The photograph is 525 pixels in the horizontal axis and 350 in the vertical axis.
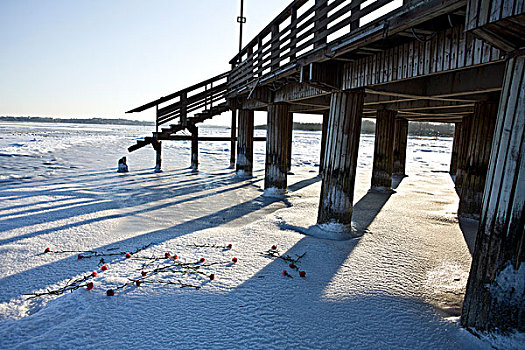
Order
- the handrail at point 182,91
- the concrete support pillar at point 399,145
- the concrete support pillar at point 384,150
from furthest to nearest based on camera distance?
the concrete support pillar at point 399,145 < the handrail at point 182,91 < the concrete support pillar at point 384,150

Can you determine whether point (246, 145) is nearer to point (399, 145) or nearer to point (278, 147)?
point (278, 147)

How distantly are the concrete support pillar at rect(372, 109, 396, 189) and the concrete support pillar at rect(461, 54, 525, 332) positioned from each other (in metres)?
8.45

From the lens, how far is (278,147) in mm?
10352

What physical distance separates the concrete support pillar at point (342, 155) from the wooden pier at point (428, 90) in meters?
0.02

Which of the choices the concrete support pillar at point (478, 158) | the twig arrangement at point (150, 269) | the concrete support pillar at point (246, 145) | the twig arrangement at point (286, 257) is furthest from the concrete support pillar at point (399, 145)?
the twig arrangement at point (150, 269)

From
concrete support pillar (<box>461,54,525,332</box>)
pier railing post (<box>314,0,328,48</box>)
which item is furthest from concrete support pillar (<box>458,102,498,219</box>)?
concrete support pillar (<box>461,54,525,332</box>)

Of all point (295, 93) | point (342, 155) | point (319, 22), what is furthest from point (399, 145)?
point (319, 22)

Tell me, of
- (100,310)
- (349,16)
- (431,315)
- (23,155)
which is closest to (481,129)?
(349,16)

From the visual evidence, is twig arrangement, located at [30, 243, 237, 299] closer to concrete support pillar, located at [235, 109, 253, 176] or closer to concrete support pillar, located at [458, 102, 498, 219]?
concrete support pillar, located at [458, 102, 498, 219]

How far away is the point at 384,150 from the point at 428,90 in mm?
5249

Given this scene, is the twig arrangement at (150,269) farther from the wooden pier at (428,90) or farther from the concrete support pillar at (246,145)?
the concrete support pillar at (246,145)

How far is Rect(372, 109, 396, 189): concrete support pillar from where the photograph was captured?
11440 mm

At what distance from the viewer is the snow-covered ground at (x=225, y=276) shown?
330cm

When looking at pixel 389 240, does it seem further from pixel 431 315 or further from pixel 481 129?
pixel 481 129
